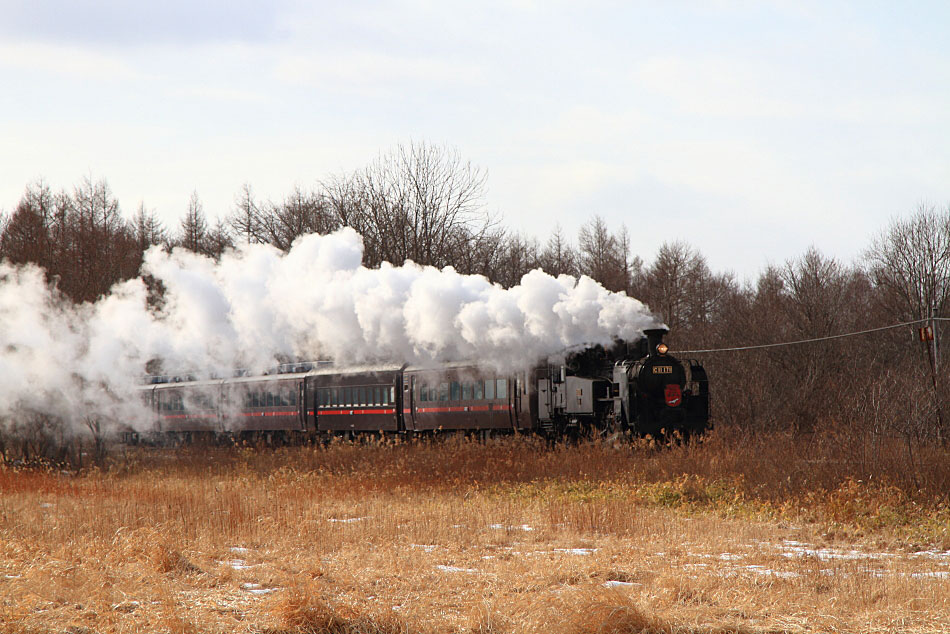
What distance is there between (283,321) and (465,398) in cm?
812

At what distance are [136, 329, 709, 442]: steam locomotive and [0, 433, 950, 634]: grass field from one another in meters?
1.10

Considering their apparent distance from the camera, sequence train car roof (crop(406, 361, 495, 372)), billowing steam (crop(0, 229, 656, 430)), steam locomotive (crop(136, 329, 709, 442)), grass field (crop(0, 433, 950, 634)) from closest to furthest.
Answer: grass field (crop(0, 433, 950, 634)) < steam locomotive (crop(136, 329, 709, 442)) < billowing steam (crop(0, 229, 656, 430)) < train car roof (crop(406, 361, 495, 372))

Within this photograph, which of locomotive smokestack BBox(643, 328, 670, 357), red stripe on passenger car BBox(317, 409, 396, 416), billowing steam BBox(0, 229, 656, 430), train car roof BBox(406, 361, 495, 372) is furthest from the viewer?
red stripe on passenger car BBox(317, 409, 396, 416)

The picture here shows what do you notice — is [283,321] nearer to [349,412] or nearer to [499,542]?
[349,412]

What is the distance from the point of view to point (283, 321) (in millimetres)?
29125

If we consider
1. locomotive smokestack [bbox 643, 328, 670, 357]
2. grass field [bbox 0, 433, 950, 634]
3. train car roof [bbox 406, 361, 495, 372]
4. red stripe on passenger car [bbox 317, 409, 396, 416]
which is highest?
locomotive smokestack [bbox 643, 328, 670, 357]

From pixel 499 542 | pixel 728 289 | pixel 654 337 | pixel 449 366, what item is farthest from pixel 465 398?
pixel 728 289

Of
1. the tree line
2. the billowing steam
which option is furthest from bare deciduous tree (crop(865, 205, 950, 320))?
the billowing steam

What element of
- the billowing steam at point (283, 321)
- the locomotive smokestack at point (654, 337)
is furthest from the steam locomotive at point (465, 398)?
the billowing steam at point (283, 321)

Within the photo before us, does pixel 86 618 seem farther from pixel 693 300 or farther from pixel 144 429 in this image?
pixel 693 300

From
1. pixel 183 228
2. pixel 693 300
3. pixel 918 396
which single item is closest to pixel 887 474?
pixel 918 396

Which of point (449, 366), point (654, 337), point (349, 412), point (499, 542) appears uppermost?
point (654, 337)

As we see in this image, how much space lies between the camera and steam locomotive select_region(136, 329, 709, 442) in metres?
20.3

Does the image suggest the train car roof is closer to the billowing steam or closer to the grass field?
the billowing steam
